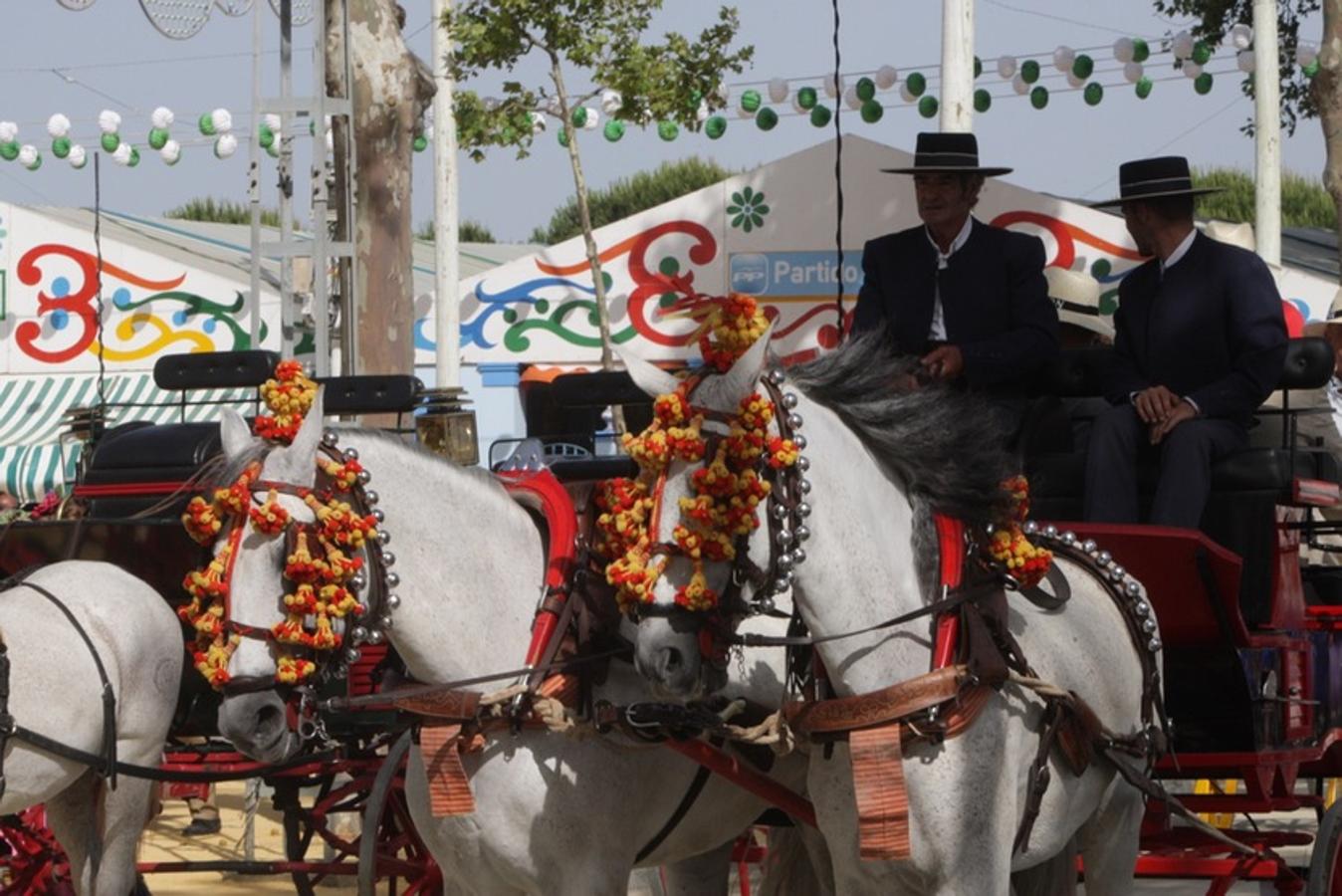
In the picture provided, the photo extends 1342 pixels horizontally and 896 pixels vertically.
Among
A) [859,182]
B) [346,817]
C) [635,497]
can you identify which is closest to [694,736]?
[635,497]

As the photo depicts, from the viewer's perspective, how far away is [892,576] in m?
4.42

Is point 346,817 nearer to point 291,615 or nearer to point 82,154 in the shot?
point 291,615

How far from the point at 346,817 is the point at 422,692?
574 centimetres

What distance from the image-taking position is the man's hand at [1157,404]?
5.68 meters

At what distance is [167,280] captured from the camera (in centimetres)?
2005

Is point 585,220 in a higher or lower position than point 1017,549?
higher

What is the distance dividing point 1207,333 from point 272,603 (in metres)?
2.84

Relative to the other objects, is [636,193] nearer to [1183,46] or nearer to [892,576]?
[1183,46]

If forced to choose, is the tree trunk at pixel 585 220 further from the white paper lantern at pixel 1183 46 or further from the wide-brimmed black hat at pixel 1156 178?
the wide-brimmed black hat at pixel 1156 178

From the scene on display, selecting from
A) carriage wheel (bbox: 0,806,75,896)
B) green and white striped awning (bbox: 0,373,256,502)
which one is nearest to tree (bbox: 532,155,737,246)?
green and white striped awning (bbox: 0,373,256,502)

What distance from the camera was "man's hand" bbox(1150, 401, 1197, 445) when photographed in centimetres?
562

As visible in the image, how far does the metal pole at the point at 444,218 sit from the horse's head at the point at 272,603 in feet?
39.4

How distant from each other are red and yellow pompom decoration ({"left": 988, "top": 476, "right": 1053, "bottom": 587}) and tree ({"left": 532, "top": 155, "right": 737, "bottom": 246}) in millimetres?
43365

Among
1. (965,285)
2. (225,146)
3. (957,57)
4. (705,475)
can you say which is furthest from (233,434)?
(225,146)
